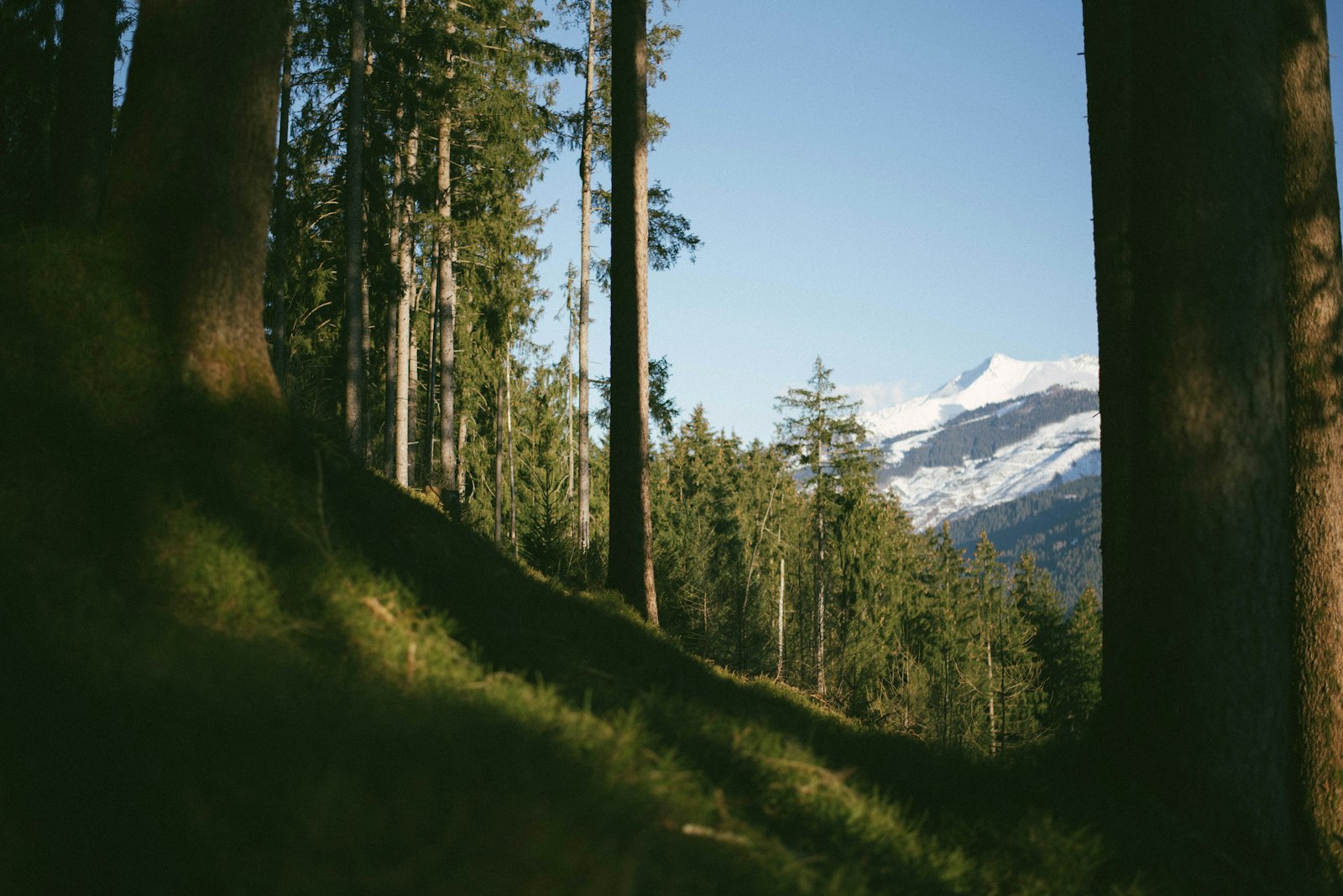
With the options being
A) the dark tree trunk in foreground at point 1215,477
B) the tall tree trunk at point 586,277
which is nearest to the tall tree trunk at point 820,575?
the tall tree trunk at point 586,277

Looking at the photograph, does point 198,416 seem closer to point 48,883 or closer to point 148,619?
point 148,619

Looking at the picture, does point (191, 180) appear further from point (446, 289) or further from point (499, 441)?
point (499, 441)

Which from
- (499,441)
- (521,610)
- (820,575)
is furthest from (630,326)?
(820,575)

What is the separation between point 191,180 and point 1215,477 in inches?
199

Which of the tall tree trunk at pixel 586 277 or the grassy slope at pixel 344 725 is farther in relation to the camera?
the tall tree trunk at pixel 586 277

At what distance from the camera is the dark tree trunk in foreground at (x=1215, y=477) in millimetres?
4035

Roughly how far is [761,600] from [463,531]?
171ft

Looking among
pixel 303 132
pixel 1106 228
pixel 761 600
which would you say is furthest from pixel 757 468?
pixel 1106 228

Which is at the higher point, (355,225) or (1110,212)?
(355,225)

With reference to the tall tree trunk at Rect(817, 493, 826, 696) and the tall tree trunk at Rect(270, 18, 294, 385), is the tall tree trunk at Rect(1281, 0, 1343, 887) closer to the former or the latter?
the tall tree trunk at Rect(270, 18, 294, 385)

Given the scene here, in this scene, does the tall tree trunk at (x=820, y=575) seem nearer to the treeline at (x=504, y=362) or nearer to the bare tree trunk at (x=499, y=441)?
the treeline at (x=504, y=362)

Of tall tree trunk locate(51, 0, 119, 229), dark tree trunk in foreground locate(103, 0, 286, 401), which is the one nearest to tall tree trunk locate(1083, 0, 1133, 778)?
dark tree trunk in foreground locate(103, 0, 286, 401)

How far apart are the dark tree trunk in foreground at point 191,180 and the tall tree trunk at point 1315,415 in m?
5.47

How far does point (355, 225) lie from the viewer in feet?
58.6
